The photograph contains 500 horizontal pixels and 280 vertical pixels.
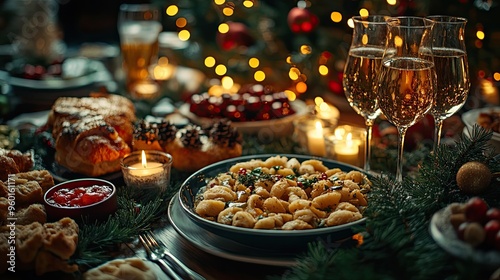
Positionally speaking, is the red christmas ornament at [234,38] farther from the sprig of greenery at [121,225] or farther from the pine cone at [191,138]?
the sprig of greenery at [121,225]

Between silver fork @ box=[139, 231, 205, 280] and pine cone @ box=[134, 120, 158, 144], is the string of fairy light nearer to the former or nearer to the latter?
pine cone @ box=[134, 120, 158, 144]

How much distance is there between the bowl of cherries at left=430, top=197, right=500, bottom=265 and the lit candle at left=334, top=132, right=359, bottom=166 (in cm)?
77

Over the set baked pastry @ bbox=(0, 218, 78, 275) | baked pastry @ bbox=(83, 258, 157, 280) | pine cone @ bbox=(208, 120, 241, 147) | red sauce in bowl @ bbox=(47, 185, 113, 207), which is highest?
pine cone @ bbox=(208, 120, 241, 147)

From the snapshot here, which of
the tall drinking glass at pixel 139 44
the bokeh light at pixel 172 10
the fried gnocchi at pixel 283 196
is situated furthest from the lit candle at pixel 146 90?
the fried gnocchi at pixel 283 196

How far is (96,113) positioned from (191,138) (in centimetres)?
37

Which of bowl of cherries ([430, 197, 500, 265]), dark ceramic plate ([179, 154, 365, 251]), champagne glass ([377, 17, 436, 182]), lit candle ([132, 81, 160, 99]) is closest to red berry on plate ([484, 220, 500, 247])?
bowl of cherries ([430, 197, 500, 265])

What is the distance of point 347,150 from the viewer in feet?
5.85

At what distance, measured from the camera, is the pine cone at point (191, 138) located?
1.77 meters

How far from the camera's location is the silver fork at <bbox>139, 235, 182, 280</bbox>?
48.3 inches

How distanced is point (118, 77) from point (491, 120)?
220 cm

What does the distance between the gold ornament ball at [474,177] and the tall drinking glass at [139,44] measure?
1.82 metres

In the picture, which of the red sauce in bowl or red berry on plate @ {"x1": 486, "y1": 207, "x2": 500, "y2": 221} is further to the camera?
the red sauce in bowl

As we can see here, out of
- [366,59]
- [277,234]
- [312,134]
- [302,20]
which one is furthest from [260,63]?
[277,234]

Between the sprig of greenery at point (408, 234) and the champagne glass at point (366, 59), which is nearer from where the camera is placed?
the sprig of greenery at point (408, 234)
